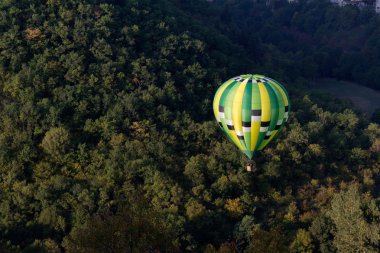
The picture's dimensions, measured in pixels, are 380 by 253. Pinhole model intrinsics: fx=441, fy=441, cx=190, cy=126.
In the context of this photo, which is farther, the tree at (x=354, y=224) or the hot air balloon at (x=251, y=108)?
the hot air balloon at (x=251, y=108)

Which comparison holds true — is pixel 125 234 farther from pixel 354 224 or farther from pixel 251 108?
pixel 354 224

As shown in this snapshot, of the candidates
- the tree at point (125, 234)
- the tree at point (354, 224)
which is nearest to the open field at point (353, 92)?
the tree at point (354, 224)

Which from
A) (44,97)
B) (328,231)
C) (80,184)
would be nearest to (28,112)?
(44,97)

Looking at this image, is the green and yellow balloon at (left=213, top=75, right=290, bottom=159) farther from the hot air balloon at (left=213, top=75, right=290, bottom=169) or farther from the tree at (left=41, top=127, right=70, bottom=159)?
the tree at (left=41, top=127, right=70, bottom=159)

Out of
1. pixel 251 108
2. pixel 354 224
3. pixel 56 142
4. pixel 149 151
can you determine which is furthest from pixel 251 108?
pixel 56 142

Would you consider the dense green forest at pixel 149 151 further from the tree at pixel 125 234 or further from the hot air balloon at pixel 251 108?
the hot air balloon at pixel 251 108

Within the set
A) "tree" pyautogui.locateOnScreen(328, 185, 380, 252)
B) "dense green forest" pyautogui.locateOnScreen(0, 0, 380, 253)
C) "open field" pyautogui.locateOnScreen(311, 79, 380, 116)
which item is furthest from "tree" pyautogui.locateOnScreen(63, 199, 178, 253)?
"open field" pyautogui.locateOnScreen(311, 79, 380, 116)
